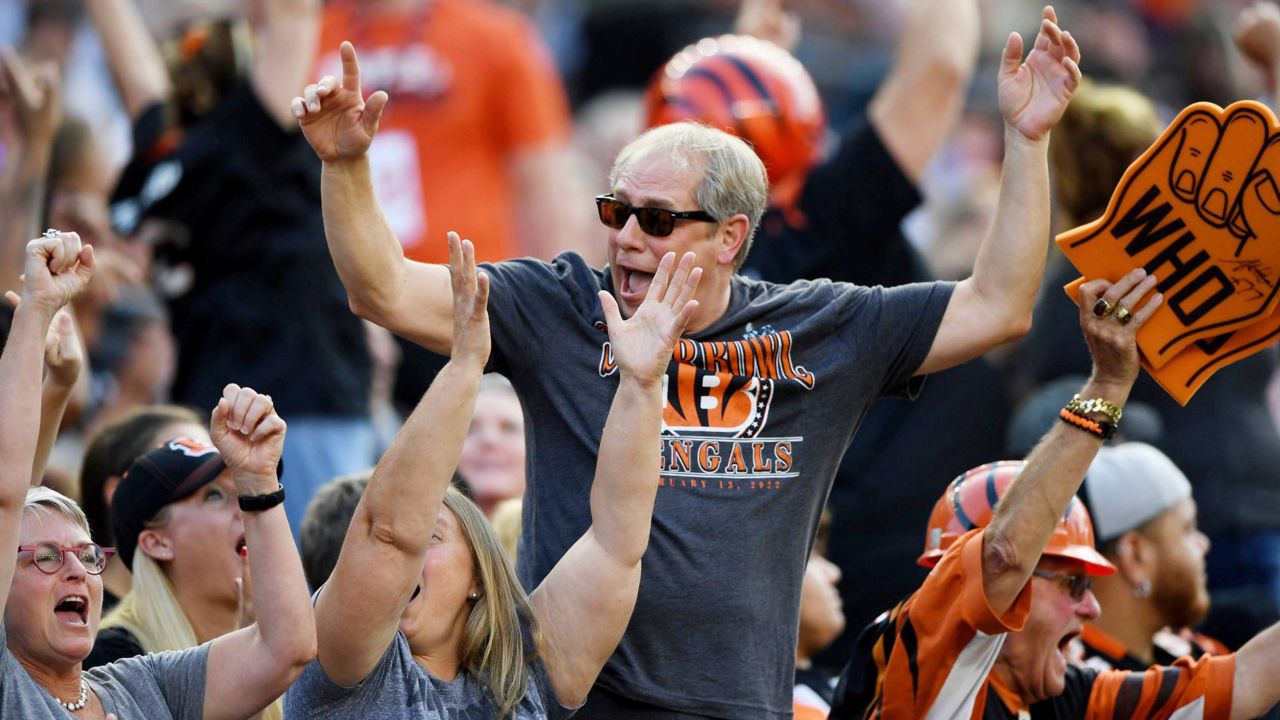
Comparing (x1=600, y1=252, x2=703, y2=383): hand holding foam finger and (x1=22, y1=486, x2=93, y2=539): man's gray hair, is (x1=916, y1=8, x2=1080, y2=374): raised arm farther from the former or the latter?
(x1=22, y1=486, x2=93, y2=539): man's gray hair

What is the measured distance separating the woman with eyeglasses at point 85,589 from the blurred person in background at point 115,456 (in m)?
1.38

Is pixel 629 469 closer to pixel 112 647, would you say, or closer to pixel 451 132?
pixel 112 647

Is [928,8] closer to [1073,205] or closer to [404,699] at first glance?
[1073,205]

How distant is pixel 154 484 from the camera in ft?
15.4

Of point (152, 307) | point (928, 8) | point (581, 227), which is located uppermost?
point (928, 8)

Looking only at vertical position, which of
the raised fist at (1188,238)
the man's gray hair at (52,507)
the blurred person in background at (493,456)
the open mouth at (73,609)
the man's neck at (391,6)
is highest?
the raised fist at (1188,238)

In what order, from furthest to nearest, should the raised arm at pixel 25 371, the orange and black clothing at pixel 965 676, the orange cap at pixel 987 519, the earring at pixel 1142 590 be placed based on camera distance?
the earring at pixel 1142 590
the orange cap at pixel 987 519
the orange and black clothing at pixel 965 676
the raised arm at pixel 25 371

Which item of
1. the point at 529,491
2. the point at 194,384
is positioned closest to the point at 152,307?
the point at 194,384

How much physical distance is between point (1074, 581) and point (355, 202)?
1936 mm

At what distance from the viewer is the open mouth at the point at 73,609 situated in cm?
367

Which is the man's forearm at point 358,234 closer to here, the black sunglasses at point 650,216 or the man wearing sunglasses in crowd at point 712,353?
the man wearing sunglasses in crowd at point 712,353

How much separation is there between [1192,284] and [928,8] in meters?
2.14

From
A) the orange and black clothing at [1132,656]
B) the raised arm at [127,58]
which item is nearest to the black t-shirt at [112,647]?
the orange and black clothing at [1132,656]

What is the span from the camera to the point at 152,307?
321 inches
